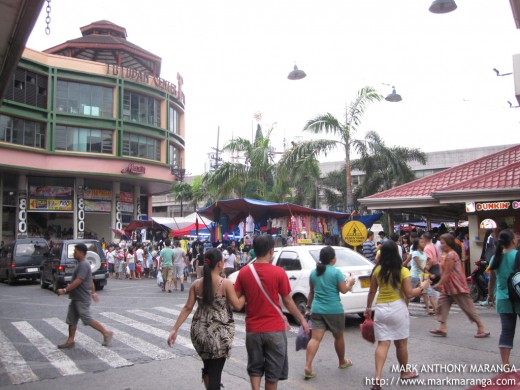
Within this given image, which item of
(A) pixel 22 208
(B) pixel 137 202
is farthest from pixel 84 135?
(B) pixel 137 202

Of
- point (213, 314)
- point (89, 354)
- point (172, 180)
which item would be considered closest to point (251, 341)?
point (213, 314)

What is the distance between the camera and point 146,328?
9.54 metres

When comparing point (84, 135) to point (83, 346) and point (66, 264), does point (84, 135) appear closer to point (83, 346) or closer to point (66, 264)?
point (66, 264)

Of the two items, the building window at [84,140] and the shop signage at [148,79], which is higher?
the shop signage at [148,79]

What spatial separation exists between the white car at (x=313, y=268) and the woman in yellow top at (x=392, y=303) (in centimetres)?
343

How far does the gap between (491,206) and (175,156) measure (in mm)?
35509

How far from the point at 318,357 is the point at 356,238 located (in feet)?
19.9

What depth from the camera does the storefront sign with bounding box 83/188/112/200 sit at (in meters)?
39.3

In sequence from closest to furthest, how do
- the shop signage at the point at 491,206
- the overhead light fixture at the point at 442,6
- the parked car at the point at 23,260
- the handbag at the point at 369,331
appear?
the handbag at the point at 369,331 < the overhead light fixture at the point at 442,6 < the shop signage at the point at 491,206 < the parked car at the point at 23,260

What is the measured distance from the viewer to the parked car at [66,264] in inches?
637

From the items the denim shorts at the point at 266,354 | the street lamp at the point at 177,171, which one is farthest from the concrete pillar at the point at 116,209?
the denim shorts at the point at 266,354

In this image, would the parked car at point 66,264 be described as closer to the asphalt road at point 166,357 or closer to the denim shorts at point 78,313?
the asphalt road at point 166,357

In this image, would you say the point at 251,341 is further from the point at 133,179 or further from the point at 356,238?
the point at 133,179

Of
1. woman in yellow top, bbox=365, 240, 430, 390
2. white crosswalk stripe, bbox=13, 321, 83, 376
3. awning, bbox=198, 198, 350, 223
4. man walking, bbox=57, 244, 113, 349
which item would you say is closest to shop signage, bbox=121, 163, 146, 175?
awning, bbox=198, 198, 350, 223
